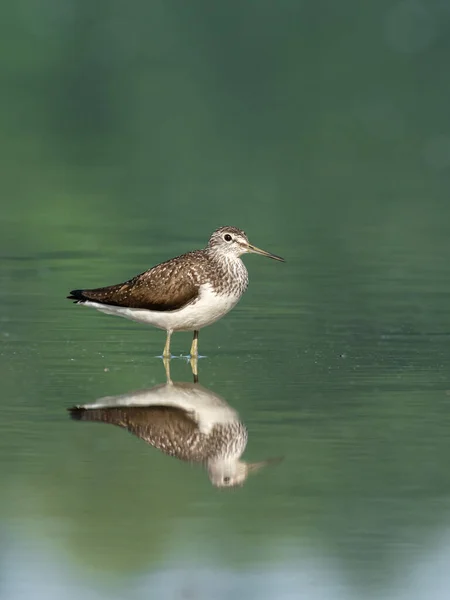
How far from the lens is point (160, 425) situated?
12211 millimetres

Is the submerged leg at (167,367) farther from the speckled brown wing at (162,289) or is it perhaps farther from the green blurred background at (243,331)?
the speckled brown wing at (162,289)

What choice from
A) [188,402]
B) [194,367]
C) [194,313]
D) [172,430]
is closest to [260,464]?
[172,430]

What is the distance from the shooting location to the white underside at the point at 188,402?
12.6 metres

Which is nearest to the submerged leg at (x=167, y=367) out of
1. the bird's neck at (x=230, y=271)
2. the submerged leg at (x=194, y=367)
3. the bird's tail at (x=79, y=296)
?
the submerged leg at (x=194, y=367)

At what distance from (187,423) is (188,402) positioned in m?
0.90

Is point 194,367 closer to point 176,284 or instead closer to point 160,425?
point 176,284

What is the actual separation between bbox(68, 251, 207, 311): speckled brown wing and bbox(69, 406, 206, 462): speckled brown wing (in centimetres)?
290

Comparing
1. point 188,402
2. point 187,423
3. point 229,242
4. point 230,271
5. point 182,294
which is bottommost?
point 188,402

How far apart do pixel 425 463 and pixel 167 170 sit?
84.2ft

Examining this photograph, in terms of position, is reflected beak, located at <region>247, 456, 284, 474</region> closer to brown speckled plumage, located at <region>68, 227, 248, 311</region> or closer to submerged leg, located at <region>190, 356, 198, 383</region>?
submerged leg, located at <region>190, 356, 198, 383</region>

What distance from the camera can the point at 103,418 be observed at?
1253 centimetres

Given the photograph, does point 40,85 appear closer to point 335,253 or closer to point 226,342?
point 335,253

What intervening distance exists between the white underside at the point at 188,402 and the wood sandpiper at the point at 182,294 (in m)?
1.77

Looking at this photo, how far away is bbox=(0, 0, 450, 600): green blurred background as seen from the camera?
9.23 meters
